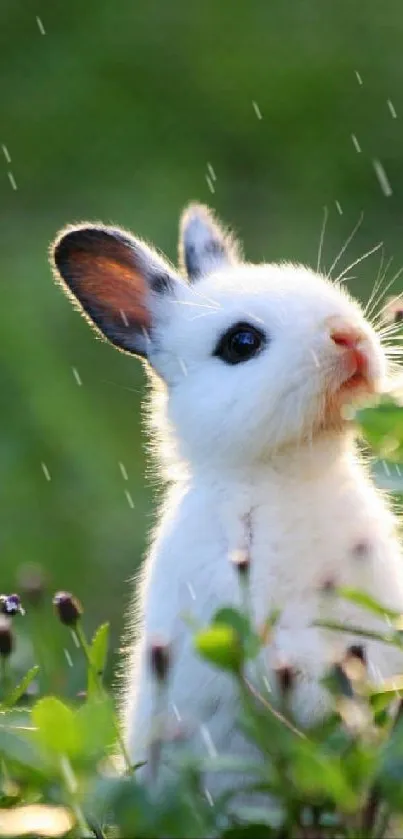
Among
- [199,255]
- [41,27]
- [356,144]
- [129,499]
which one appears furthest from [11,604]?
[41,27]

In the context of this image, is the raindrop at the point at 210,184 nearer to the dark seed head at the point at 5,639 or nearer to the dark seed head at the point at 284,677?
the dark seed head at the point at 5,639

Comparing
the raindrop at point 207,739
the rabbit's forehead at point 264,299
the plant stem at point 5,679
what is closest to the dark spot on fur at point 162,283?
the rabbit's forehead at point 264,299

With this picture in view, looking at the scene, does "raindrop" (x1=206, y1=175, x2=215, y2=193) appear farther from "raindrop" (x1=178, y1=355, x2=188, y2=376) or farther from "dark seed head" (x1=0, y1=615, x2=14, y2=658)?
"dark seed head" (x1=0, y1=615, x2=14, y2=658)

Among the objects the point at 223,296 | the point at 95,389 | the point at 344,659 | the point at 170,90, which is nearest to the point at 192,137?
the point at 170,90

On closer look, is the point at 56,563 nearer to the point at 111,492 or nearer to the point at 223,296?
the point at 111,492

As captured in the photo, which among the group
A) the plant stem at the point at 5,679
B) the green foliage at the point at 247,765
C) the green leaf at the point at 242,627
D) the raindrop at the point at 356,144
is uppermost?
the green leaf at the point at 242,627
